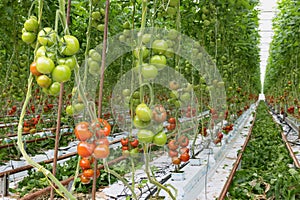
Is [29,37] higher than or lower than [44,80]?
higher

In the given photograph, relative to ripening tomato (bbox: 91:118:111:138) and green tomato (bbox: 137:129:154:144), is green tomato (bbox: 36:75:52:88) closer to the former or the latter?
ripening tomato (bbox: 91:118:111:138)

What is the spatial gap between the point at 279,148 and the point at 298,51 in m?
2.15

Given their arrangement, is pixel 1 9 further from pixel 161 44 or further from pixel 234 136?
pixel 234 136

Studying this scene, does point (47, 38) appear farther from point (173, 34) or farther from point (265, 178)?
point (265, 178)

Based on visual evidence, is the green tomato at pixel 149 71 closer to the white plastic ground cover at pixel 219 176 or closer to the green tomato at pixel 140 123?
the green tomato at pixel 140 123

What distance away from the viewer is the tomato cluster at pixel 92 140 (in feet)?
3.52

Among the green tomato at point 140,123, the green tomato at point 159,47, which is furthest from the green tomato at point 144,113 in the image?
the green tomato at point 159,47

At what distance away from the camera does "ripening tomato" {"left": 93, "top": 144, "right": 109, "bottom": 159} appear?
1062 millimetres

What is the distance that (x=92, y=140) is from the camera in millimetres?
1121

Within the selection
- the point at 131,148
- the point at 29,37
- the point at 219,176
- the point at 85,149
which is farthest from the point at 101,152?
the point at 219,176

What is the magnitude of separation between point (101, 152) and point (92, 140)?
7cm

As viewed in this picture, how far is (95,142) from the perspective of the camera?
1107 millimetres

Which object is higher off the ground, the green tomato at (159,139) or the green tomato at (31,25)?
the green tomato at (31,25)

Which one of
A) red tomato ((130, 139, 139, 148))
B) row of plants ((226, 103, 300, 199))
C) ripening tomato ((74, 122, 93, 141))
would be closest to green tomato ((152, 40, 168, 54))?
ripening tomato ((74, 122, 93, 141))
